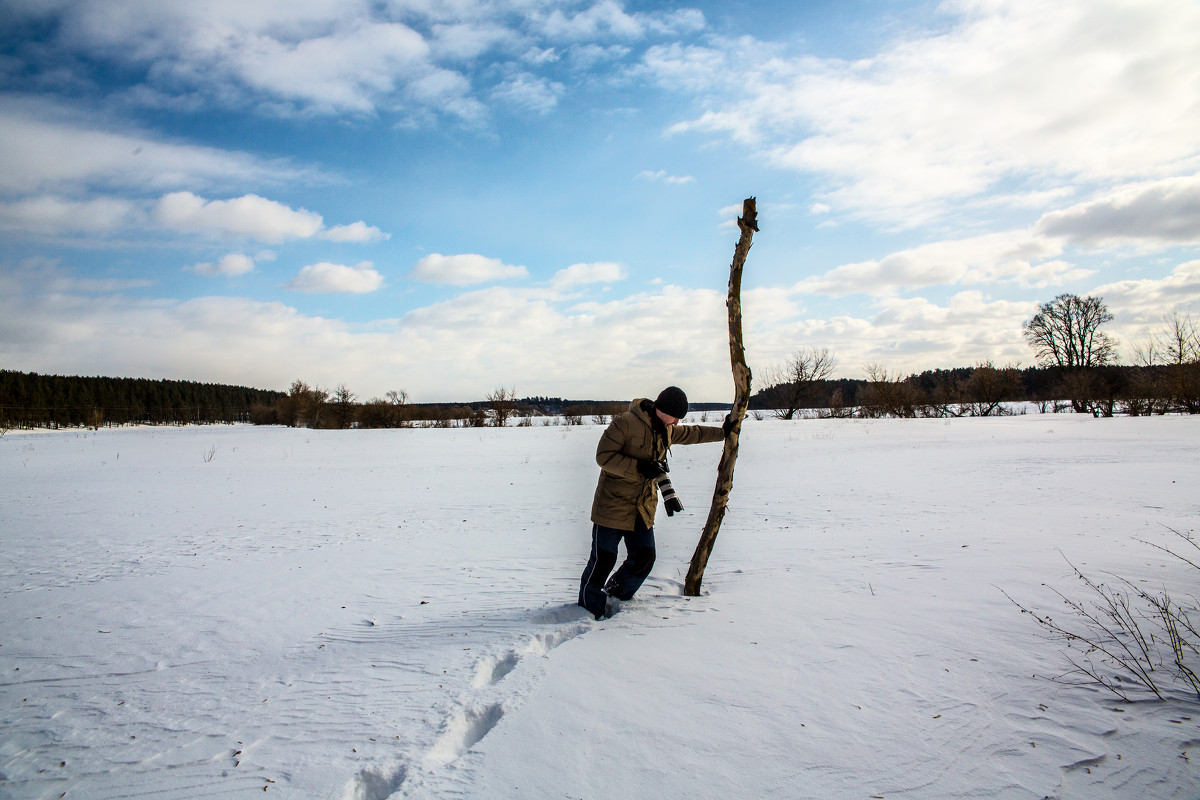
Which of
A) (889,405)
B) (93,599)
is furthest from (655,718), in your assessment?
(889,405)

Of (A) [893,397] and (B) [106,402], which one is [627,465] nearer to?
(A) [893,397]

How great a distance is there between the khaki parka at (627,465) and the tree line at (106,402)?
62.2 meters

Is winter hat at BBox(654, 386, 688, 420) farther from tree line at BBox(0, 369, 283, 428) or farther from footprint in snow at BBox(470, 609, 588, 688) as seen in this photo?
tree line at BBox(0, 369, 283, 428)

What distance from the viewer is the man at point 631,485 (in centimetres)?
434

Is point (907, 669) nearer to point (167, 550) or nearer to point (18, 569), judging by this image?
point (167, 550)

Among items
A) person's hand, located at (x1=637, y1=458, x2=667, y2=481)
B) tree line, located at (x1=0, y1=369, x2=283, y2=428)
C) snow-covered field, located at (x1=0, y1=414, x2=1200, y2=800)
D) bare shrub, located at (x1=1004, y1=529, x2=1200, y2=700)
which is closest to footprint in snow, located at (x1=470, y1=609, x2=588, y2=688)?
snow-covered field, located at (x1=0, y1=414, x2=1200, y2=800)

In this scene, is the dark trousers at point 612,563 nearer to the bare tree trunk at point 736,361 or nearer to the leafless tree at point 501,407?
the bare tree trunk at point 736,361

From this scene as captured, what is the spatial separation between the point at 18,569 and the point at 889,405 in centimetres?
4024

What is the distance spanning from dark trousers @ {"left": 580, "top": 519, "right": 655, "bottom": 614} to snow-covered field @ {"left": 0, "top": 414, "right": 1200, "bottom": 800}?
23 centimetres

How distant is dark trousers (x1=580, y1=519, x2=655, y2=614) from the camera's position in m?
4.43

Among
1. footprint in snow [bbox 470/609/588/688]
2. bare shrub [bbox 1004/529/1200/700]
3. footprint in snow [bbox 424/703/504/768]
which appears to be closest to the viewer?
footprint in snow [bbox 424/703/504/768]

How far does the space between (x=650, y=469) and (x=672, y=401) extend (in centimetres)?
55

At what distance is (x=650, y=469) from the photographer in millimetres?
4285

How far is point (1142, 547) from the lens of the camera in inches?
225
